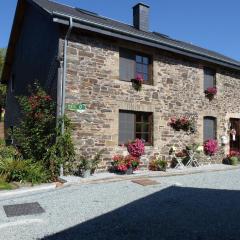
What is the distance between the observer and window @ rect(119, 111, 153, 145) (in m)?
11.8

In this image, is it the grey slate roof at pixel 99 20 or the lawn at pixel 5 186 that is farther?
the grey slate roof at pixel 99 20

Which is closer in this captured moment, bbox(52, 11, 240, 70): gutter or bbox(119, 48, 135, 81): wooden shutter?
bbox(52, 11, 240, 70): gutter

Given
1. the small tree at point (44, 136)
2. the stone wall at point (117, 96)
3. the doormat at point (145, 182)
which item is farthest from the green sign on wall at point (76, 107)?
the doormat at point (145, 182)

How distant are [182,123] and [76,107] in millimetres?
4616

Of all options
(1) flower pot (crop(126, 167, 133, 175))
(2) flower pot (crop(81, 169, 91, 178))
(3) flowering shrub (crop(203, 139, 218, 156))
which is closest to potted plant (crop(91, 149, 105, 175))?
(2) flower pot (crop(81, 169, 91, 178))

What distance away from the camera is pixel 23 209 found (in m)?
6.68

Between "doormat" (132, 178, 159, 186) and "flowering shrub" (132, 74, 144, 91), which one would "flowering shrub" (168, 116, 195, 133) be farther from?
"doormat" (132, 178, 159, 186)

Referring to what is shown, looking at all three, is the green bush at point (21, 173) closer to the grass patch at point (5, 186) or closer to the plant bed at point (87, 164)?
the grass patch at point (5, 186)

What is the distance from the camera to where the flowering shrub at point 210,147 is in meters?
14.1

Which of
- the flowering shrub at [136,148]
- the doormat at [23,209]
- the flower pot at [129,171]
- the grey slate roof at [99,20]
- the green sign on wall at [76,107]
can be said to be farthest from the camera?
the flowering shrub at [136,148]

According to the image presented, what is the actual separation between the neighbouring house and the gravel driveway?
281 centimetres

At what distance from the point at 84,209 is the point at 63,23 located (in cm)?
594

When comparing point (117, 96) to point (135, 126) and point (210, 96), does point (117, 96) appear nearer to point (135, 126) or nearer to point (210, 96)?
point (135, 126)

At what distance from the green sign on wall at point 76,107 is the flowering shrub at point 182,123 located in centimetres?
384
